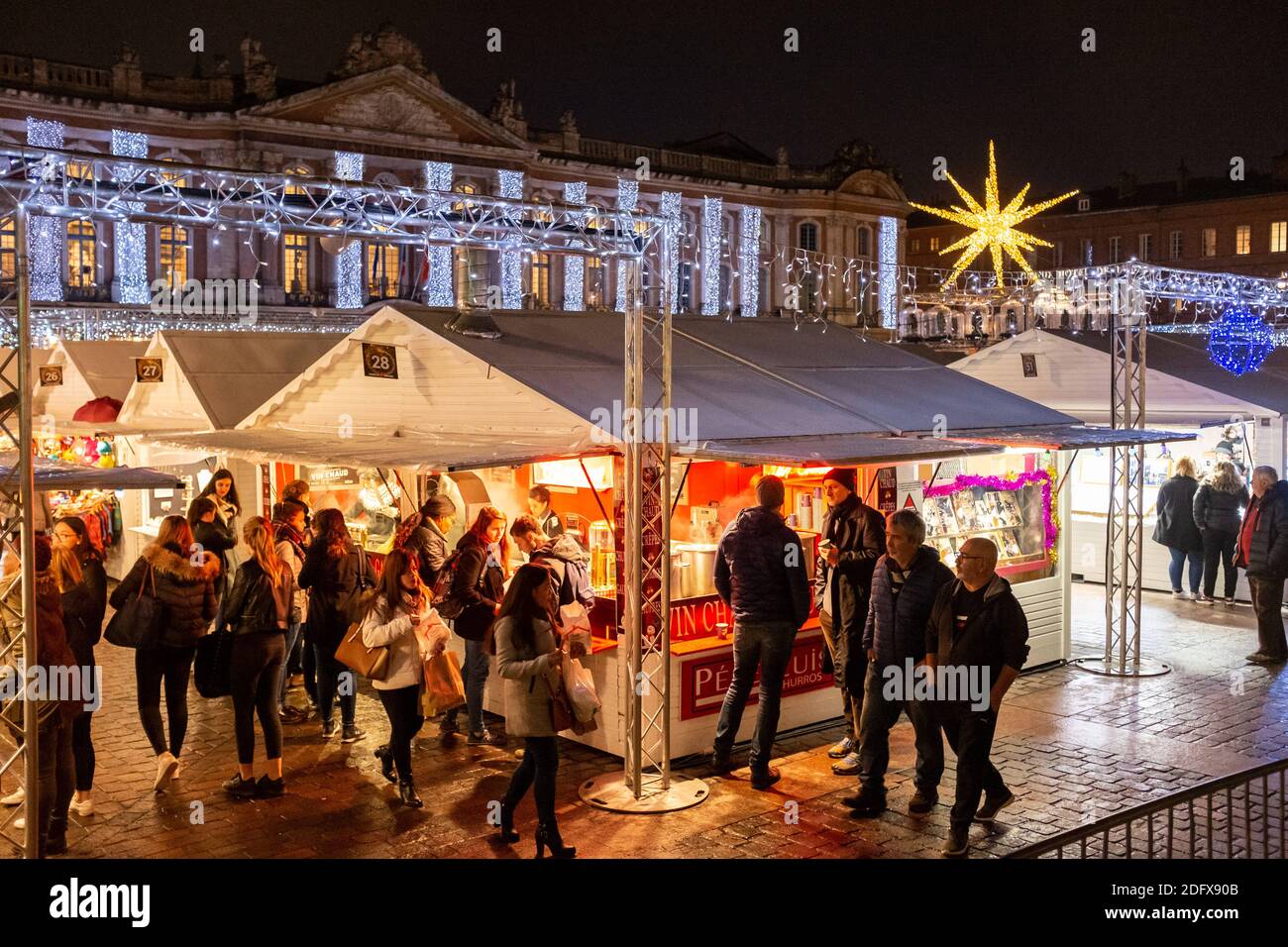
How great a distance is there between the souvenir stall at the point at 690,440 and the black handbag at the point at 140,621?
175cm

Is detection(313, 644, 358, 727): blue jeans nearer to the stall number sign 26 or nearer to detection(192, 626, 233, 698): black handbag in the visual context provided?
detection(192, 626, 233, 698): black handbag

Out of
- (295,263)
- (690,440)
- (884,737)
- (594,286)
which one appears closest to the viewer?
(884,737)

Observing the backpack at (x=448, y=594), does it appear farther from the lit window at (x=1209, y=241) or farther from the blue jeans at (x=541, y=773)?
the lit window at (x=1209, y=241)

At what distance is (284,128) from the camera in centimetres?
3984

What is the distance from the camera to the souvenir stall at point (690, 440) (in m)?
8.66

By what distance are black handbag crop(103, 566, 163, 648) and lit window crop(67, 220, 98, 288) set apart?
31.8 meters

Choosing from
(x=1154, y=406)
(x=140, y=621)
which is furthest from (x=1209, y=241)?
(x=140, y=621)

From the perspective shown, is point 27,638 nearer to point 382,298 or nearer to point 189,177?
point 189,177

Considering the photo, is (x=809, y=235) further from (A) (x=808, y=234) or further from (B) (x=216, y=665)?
(B) (x=216, y=665)

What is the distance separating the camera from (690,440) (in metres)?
8.75

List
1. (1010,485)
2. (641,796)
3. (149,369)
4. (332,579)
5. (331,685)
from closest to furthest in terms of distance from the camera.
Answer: (641,796) < (332,579) < (331,685) < (1010,485) < (149,369)

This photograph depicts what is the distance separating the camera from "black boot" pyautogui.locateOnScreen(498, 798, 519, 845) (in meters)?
6.71

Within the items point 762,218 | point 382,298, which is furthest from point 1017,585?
point 762,218

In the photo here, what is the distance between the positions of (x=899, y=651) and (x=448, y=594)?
278cm
